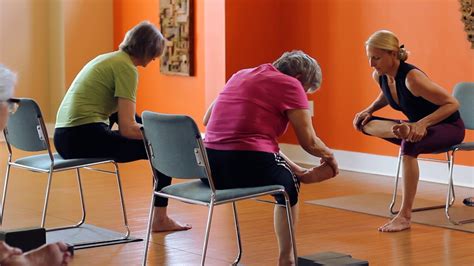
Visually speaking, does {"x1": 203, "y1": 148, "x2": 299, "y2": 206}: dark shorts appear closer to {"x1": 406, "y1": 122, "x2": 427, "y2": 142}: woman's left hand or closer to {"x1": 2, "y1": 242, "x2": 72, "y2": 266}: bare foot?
{"x1": 406, "y1": 122, "x2": 427, "y2": 142}: woman's left hand

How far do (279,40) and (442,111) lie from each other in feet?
10.2

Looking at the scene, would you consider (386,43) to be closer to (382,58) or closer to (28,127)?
(382,58)

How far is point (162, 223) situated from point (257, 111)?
1279mm

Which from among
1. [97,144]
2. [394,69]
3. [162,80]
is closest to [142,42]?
[97,144]

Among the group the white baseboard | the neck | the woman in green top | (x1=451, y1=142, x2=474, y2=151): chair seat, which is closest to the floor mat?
(x1=451, y1=142, x2=474, y2=151): chair seat

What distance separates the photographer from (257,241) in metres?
4.72

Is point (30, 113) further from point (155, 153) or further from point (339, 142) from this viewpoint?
point (339, 142)

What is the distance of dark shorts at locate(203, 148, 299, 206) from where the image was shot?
3826 mm

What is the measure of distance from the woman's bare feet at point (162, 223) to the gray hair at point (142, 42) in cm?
81

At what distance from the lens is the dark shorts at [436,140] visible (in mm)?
4988

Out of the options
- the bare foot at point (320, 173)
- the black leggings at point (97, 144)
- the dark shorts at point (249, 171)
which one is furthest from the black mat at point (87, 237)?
the bare foot at point (320, 173)

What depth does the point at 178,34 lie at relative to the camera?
27.9 ft

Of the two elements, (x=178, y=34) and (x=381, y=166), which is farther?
(x=178, y=34)

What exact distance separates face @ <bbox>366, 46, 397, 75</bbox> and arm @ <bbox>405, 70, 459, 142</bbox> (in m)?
0.11
